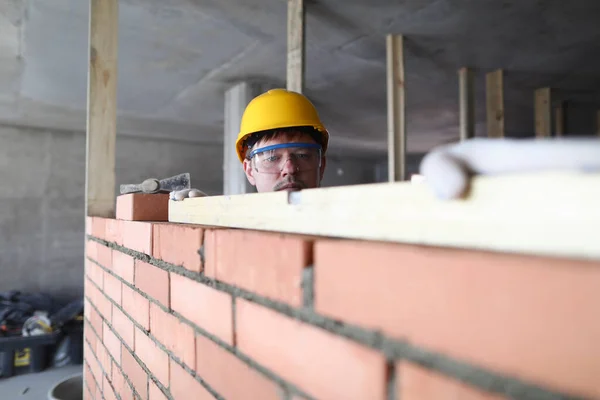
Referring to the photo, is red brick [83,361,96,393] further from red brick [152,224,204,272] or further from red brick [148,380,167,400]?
red brick [152,224,204,272]

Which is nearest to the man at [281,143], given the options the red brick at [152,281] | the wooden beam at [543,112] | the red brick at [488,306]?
the red brick at [152,281]

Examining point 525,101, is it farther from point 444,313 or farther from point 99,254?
point 444,313

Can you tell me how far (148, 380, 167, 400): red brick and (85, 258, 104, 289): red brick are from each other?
80cm

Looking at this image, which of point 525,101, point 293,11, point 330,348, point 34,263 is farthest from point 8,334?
point 525,101

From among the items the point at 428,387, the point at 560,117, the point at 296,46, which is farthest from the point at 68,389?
the point at 560,117

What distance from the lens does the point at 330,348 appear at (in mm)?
568

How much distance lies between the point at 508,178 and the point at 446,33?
11.8 feet

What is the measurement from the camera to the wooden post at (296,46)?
109 inches

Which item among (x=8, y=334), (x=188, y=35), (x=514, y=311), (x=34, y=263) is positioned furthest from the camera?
(x=34, y=263)

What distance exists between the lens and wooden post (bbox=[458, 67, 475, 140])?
4.15 m

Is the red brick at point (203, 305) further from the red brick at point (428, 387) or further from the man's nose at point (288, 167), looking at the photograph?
the man's nose at point (288, 167)

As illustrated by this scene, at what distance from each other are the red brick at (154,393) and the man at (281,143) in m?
0.95

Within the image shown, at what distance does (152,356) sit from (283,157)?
1.03m

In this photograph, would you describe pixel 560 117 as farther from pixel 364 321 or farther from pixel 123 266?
pixel 364 321
